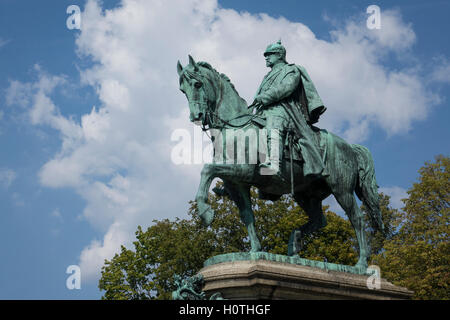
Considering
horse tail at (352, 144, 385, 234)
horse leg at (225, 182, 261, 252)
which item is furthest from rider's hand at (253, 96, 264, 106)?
horse tail at (352, 144, 385, 234)

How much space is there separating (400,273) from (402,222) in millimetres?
3396

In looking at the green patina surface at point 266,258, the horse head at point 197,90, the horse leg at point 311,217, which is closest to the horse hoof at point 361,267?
the green patina surface at point 266,258

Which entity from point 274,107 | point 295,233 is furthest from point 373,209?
point 274,107

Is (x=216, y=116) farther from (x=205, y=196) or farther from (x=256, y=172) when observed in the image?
(x=205, y=196)

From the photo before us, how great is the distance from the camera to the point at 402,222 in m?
31.9

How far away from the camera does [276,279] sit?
9156 mm

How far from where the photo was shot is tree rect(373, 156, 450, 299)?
2752 cm

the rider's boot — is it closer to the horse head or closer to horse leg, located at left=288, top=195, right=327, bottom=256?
the horse head

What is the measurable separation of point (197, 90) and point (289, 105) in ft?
6.48

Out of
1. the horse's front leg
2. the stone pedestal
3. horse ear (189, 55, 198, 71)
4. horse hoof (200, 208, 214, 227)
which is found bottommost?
the stone pedestal

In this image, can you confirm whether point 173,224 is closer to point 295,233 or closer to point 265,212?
point 265,212

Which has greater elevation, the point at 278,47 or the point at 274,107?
the point at 278,47

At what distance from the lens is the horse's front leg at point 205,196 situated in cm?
980

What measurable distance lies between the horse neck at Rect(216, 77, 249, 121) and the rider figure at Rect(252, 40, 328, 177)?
40 cm
